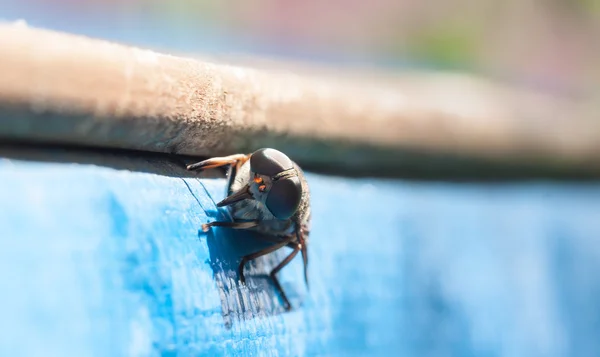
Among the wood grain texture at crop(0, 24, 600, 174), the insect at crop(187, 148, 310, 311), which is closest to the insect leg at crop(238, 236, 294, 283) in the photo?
the insect at crop(187, 148, 310, 311)

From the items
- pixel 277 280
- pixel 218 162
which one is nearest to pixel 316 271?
pixel 277 280

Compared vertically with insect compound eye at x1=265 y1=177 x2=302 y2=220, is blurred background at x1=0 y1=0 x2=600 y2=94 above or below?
above

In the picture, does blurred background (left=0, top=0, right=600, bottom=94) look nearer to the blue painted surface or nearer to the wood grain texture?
the wood grain texture

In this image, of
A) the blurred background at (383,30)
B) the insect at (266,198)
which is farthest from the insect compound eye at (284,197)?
the blurred background at (383,30)

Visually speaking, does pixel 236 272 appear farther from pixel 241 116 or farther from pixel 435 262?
pixel 435 262

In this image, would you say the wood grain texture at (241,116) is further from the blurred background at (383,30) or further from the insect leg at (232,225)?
the blurred background at (383,30)

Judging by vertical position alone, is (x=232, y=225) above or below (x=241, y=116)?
A: below
